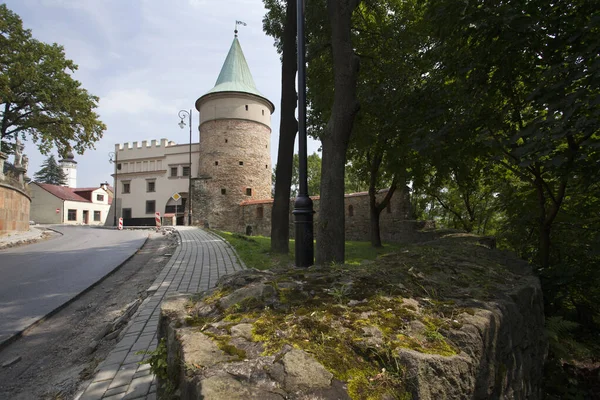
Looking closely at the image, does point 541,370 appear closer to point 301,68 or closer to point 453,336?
point 453,336

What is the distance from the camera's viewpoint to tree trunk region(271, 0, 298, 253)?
9.55m

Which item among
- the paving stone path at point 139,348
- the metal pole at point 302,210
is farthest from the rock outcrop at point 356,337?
the metal pole at point 302,210

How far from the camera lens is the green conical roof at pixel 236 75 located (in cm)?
3247

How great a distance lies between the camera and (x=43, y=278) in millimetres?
7086

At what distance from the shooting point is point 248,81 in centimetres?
3428

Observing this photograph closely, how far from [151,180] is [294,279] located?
37.7 m

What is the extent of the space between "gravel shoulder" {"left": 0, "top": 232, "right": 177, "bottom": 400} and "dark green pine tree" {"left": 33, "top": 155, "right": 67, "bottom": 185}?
224 feet

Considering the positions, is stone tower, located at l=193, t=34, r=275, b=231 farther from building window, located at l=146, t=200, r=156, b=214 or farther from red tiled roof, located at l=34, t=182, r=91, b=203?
red tiled roof, located at l=34, t=182, r=91, b=203

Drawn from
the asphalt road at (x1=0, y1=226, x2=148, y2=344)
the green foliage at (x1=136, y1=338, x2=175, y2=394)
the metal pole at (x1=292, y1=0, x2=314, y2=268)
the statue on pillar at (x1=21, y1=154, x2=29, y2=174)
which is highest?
the statue on pillar at (x1=21, y1=154, x2=29, y2=174)

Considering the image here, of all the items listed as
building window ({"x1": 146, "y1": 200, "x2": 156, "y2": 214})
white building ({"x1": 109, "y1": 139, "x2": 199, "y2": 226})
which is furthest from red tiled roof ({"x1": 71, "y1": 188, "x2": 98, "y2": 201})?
building window ({"x1": 146, "y1": 200, "x2": 156, "y2": 214})

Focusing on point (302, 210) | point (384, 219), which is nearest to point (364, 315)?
point (302, 210)

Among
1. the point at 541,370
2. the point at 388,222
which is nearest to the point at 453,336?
the point at 541,370

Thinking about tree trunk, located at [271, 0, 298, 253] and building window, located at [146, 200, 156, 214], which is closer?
tree trunk, located at [271, 0, 298, 253]

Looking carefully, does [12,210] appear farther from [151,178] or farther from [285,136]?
[151,178]
